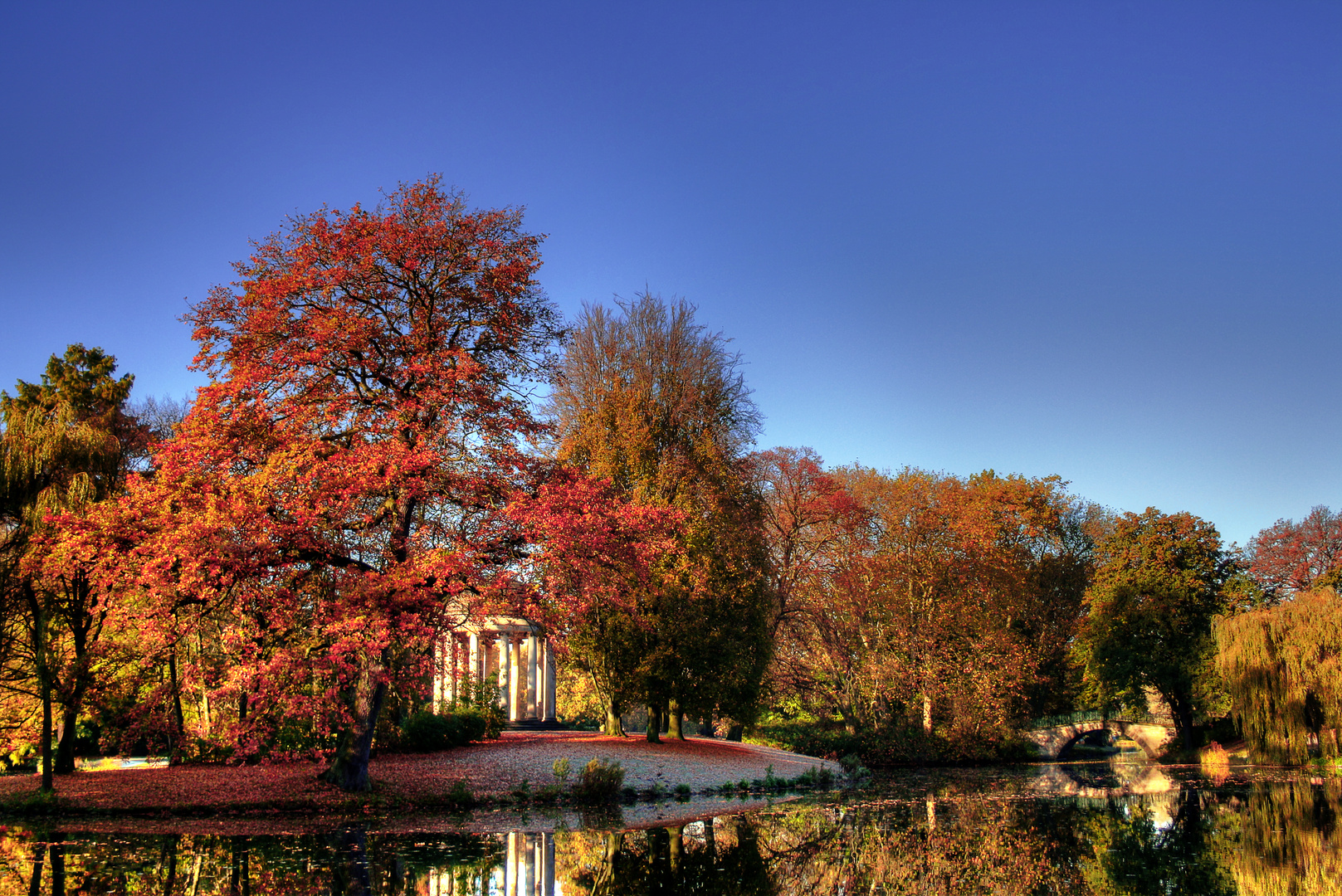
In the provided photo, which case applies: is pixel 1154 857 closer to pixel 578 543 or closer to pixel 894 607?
pixel 578 543

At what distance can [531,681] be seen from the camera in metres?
38.5

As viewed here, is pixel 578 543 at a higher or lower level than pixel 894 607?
higher

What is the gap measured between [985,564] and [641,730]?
50.2 ft

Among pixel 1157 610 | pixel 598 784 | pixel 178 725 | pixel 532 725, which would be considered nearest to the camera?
pixel 598 784

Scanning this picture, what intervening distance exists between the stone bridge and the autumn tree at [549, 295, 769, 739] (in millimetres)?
16476

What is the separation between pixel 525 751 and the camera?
23359mm

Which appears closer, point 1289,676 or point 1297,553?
point 1289,676

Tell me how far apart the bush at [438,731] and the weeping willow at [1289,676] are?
2241cm

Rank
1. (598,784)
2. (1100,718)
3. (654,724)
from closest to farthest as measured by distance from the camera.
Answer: (598,784) < (654,724) < (1100,718)

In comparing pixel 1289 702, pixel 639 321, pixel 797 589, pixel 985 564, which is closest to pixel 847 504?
pixel 797 589

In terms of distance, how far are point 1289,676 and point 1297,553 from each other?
23.6m

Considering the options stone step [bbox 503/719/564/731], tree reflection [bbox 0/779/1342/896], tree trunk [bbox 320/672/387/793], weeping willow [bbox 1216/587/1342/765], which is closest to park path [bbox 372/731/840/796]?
tree trunk [bbox 320/672/387/793]

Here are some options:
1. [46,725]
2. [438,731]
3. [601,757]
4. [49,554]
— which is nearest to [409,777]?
[601,757]

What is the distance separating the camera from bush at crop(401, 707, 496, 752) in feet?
76.2
